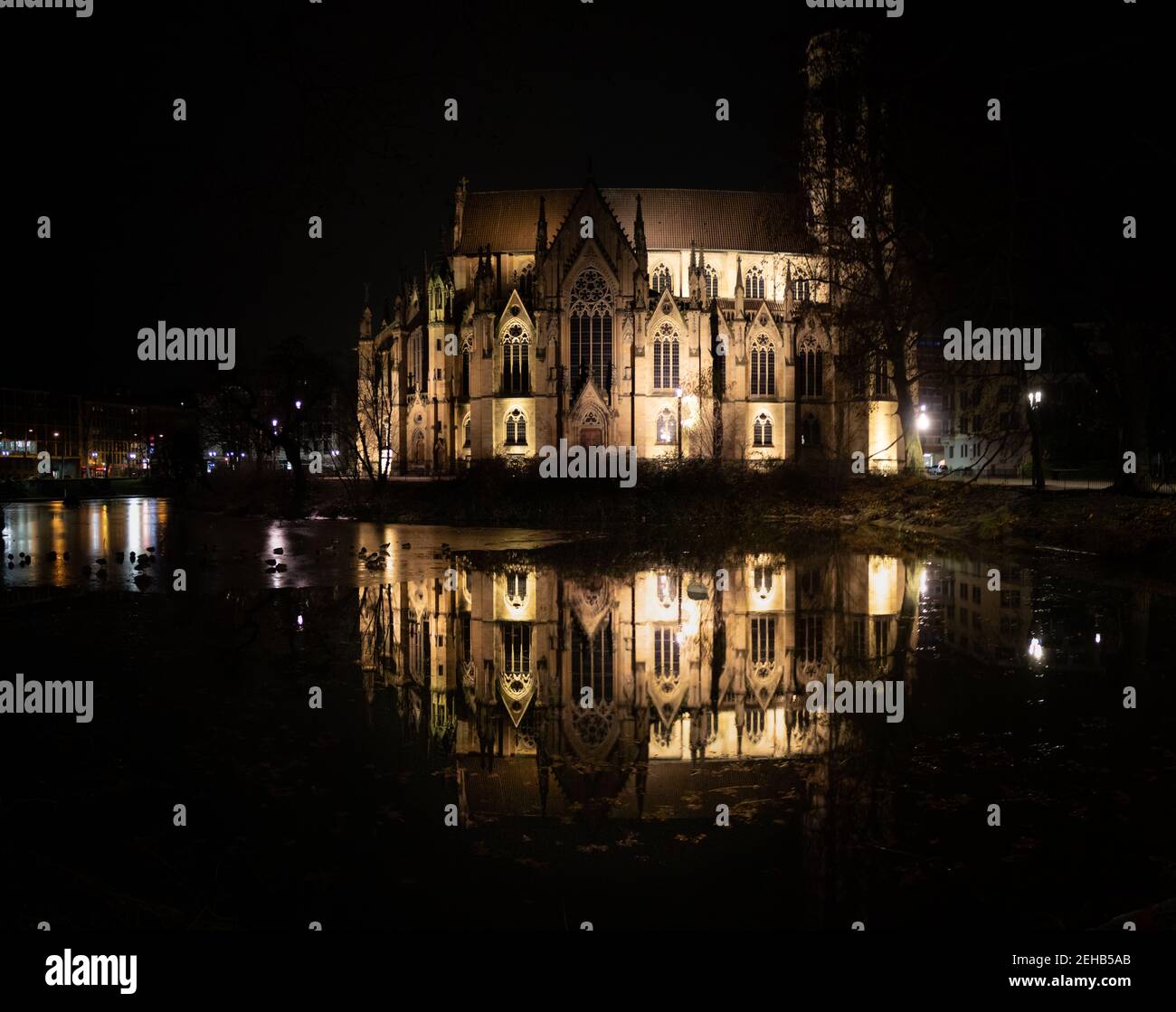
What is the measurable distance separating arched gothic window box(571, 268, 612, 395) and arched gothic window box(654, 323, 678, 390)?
3.14 metres

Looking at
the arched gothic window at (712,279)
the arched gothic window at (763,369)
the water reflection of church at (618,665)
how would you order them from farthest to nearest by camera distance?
the arched gothic window at (712,279), the arched gothic window at (763,369), the water reflection of church at (618,665)

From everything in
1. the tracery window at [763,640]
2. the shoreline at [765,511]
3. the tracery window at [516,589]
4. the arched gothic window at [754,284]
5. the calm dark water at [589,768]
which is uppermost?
the arched gothic window at [754,284]

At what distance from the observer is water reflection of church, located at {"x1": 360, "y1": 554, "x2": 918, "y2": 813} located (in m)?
7.48

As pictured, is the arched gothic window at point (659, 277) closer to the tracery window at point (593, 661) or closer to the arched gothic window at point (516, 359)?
the arched gothic window at point (516, 359)

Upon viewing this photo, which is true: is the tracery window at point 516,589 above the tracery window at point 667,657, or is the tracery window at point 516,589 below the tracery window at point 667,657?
above

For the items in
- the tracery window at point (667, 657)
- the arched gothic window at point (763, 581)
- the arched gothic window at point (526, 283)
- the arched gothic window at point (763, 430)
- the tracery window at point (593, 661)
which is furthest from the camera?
the arched gothic window at point (526, 283)

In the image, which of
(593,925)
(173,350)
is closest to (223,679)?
(593,925)

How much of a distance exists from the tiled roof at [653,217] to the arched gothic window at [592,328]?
38.9 ft

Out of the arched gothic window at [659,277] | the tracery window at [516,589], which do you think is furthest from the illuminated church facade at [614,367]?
the tracery window at [516,589]

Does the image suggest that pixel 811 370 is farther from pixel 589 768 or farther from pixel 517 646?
pixel 589 768

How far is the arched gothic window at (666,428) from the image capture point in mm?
62906

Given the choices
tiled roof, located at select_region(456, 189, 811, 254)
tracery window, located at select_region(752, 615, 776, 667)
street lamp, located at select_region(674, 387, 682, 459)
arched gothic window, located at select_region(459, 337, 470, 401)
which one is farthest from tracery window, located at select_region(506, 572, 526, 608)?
tiled roof, located at select_region(456, 189, 811, 254)

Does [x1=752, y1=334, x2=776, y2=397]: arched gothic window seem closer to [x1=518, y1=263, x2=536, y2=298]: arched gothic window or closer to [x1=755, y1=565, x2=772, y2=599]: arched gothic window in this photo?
[x1=518, y1=263, x2=536, y2=298]: arched gothic window

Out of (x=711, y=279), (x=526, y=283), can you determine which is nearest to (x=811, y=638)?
(x=526, y=283)
